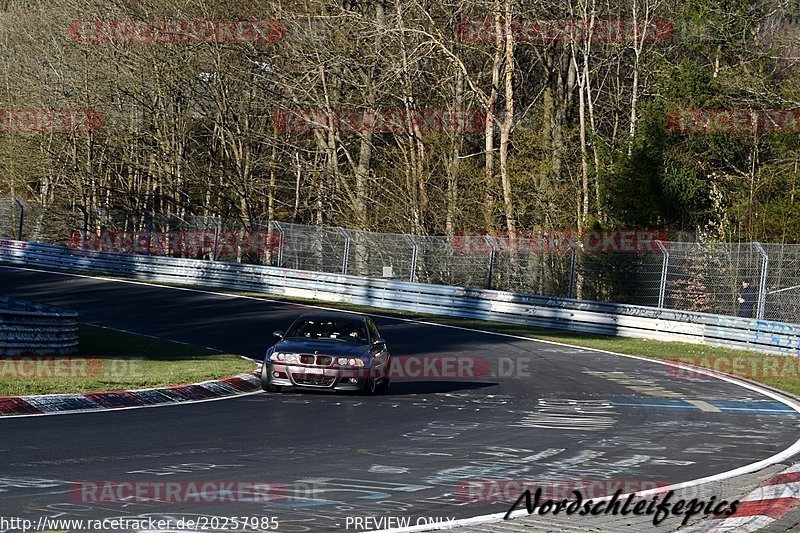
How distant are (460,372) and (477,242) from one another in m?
15.5

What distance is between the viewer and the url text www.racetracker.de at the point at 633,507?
8016 mm

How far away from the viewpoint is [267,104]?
1860 inches

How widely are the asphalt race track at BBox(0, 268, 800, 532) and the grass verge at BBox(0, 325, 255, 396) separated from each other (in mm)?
1530

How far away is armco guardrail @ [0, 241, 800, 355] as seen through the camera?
91.5 ft

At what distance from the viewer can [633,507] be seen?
8.28m

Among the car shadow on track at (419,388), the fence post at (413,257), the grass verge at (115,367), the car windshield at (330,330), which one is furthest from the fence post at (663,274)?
the car windshield at (330,330)

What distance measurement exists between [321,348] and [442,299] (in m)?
18.7

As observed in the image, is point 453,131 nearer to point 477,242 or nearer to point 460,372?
point 477,242

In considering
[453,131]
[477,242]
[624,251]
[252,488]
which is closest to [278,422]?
[252,488]

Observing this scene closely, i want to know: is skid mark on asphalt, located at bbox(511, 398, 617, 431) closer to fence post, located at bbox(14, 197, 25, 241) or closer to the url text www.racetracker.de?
the url text www.racetracker.de
